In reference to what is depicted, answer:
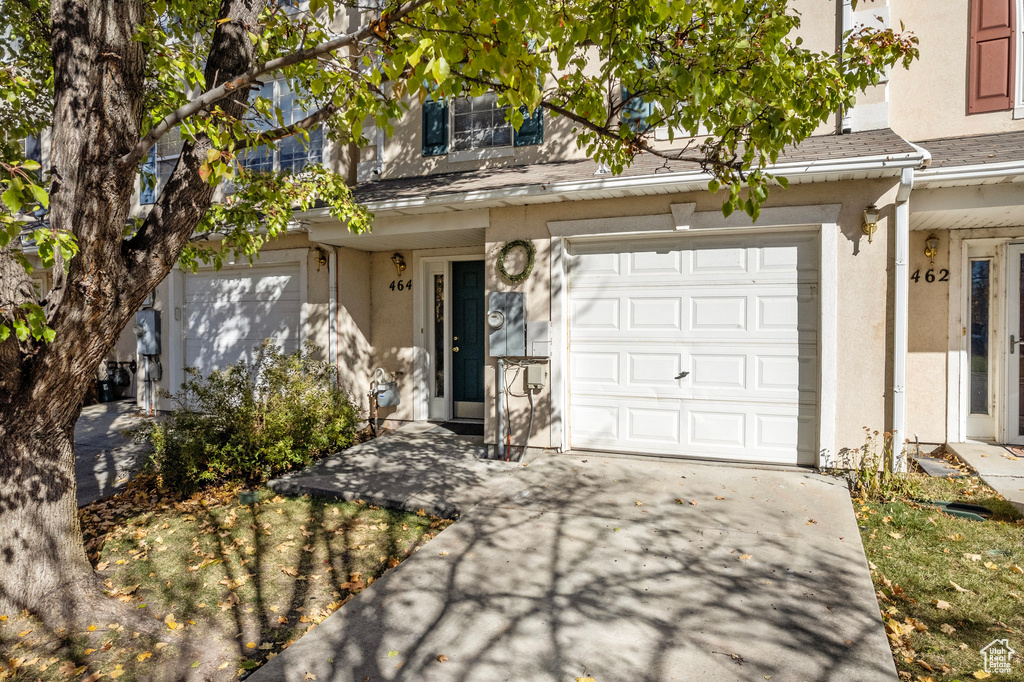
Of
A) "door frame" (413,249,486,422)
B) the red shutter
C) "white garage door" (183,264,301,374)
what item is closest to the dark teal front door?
"door frame" (413,249,486,422)

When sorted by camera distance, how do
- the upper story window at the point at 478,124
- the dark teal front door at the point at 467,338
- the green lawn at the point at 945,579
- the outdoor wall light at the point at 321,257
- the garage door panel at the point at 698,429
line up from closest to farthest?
the green lawn at the point at 945,579, the garage door panel at the point at 698,429, the upper story window at the point at 478,124, the outdoor wall light at the point at 321,257, the dark teal front door at the point at 467,338

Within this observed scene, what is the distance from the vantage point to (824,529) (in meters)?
4.21

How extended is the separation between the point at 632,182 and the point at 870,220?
2226 mm

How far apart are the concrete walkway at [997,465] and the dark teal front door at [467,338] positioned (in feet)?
18.7

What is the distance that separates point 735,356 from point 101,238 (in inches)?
215

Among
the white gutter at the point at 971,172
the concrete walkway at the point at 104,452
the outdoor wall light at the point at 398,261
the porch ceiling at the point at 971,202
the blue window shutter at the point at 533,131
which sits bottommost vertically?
the concrete walkway at the point at 104,452

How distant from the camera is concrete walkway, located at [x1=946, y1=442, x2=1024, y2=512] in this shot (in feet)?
15.8

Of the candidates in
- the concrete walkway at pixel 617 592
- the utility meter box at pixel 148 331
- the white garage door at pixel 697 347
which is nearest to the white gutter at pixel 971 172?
the white garage door at pixel 697 347

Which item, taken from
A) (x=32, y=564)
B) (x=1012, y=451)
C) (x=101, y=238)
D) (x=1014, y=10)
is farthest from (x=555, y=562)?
(x=1014, y=10)

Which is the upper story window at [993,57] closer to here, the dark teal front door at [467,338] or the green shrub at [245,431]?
the dark teal front door at [467,338]

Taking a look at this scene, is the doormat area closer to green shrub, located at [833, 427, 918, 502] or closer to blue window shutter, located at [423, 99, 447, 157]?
blue window shutter, located at [423, 99, 447, 157]

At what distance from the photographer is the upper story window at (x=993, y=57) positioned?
242 inches

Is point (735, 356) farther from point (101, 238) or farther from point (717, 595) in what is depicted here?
point (101, 238)

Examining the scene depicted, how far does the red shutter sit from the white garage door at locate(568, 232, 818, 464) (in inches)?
115
